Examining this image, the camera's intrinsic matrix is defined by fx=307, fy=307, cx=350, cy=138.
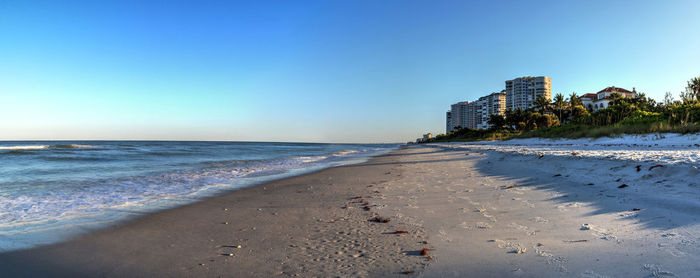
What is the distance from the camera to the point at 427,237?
330 centimetres

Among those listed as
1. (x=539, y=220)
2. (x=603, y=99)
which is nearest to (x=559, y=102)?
(x=603, y=99)

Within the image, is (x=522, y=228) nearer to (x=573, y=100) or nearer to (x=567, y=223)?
(x=567, y=223)

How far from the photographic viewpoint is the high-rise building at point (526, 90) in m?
150

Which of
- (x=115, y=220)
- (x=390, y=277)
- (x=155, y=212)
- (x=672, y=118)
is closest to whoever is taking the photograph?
(x=390, y=277)

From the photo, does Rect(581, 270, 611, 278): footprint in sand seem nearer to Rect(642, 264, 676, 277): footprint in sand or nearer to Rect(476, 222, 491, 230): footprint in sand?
Rect(642, 264, 676, 277): footprint in sand

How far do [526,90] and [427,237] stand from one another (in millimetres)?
177047

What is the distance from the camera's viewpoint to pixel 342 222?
413 centimetres

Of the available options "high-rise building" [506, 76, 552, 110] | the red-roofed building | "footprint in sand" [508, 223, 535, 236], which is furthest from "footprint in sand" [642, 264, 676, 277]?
"high-rise building" [506, 76, 552, 110]

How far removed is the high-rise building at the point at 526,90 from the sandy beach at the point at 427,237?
164 metres

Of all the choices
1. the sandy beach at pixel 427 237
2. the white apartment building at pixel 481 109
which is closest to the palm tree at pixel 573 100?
the white apartment building at pixel 481 109

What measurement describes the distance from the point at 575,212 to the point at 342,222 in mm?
3027

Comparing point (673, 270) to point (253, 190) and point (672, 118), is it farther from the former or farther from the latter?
point (672, 118)

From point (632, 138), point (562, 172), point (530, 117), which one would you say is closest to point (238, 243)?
point (562, 172)

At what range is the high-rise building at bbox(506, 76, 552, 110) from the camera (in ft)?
494
